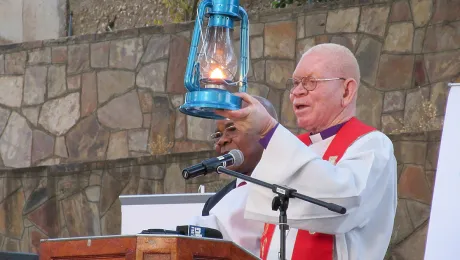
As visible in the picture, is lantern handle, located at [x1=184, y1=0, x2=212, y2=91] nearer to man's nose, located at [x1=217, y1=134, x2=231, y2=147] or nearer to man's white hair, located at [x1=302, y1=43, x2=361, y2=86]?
man's white hair, located at [x1=302, y1=43, x2=361, y2=86]

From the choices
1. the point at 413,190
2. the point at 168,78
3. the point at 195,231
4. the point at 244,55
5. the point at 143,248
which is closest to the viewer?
the point at 143,248

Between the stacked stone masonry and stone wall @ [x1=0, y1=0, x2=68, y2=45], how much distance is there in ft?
3.03

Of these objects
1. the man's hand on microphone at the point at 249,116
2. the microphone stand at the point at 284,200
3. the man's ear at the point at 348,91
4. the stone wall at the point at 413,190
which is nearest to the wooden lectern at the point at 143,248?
the microphone stand at the point at 284,200

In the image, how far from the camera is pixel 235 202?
18.4ft

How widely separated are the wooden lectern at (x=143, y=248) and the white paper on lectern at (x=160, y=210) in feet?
8.29

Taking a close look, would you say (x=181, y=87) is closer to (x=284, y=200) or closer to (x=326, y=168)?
(x=326, y=168)

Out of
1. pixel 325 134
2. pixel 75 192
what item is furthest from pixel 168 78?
pixel 325 134

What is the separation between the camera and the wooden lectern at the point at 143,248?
141 inches

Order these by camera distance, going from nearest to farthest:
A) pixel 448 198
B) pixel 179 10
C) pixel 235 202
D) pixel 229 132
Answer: pixel 448 198 → pixel 235 202 → pixel 229 132 → pixel 179 10

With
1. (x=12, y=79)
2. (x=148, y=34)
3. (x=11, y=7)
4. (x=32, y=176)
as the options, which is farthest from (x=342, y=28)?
(x=11, y=7)

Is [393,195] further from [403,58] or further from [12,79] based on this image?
[12,79]

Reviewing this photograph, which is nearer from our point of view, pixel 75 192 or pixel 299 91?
pixel 299 91

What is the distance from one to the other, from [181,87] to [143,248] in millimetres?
7435

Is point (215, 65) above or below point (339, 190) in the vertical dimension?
above
